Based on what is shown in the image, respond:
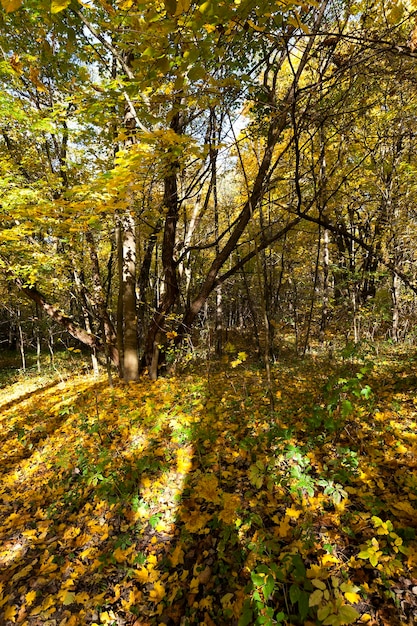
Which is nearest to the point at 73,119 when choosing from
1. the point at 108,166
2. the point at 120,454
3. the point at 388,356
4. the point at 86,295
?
the point at 108,166

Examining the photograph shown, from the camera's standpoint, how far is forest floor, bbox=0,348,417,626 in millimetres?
2125

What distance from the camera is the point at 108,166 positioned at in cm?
593

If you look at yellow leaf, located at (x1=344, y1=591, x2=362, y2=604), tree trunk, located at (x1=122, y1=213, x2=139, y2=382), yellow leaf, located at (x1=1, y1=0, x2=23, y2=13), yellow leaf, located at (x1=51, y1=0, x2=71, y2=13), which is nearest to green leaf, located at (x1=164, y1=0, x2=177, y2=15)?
yellow leaf, located at (x1=51, y1=0, x2=71, y2=13)

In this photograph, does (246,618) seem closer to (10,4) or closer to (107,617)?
(107,617)

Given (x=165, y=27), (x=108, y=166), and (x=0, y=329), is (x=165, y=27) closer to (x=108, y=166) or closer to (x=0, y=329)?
(x=108, y=166)

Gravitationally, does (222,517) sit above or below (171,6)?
below

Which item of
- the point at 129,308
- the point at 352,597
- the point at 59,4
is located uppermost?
the point at 59,4

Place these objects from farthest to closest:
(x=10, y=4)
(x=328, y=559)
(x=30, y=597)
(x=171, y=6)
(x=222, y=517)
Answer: (x=222, y=517) < (x=30, y=597) < (x=328, y=559) < (x=171, y=6) < (x=10, y=4)

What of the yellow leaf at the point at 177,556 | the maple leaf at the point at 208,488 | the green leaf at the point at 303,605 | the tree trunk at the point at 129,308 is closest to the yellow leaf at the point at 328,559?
the green leaf at the point at 303,605

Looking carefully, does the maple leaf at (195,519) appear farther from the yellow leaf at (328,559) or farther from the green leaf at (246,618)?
the green leaf at (246,618)

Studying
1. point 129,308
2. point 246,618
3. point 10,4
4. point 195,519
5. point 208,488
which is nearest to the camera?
point 10,4

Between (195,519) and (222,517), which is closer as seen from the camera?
(222,517)

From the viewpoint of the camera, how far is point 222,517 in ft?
9.30

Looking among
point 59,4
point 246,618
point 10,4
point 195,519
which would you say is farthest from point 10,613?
point 59,4
